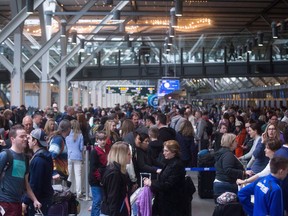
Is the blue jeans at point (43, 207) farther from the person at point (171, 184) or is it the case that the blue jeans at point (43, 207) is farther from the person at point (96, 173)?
the person at point (96, 173)

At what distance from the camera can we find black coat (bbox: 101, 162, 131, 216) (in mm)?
7703

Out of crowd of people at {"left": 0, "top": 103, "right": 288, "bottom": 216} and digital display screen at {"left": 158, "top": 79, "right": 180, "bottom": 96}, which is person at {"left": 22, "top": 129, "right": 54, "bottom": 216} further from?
digital display screen at {"left": 158, "top": 79, "right": 180, "bottom": 96}

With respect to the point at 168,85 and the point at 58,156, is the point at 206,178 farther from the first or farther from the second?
the point at 168,85

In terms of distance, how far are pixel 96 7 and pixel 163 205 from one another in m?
35.0

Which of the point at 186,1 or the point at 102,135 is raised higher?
the point at 186,1

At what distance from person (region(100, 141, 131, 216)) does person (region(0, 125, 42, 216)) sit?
3.30 feet

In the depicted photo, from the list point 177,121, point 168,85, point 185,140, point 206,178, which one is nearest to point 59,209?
point 185,140

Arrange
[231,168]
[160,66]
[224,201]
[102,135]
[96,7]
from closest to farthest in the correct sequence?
[224,201], [231,168], [102,135], [96,7], [160,66]

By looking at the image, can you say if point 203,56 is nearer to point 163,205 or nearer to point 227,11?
point 227,11

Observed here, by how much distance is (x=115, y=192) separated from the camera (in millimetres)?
7688

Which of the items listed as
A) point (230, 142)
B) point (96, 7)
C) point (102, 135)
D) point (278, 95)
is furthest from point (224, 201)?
point (96, 7)

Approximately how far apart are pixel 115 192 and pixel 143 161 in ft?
→ 9.35

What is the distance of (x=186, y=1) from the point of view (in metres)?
39.9

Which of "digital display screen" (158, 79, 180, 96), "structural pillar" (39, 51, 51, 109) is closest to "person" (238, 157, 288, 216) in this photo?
"digital display screen" (158, 79, 180, 96)
